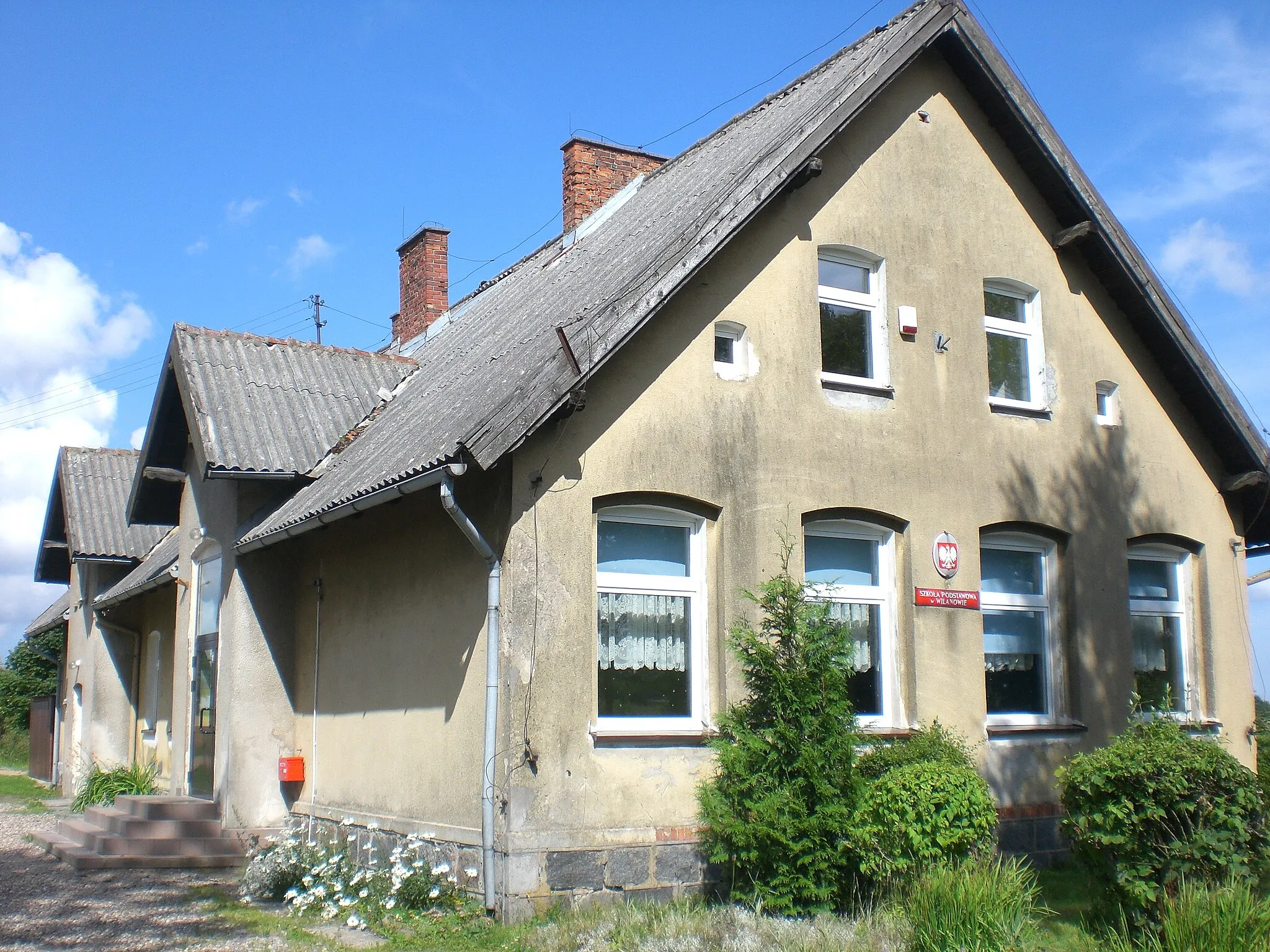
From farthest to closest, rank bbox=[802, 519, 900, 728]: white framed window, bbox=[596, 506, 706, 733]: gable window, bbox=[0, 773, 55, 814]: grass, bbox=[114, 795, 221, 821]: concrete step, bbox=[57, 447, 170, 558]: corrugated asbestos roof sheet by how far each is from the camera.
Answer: bbox=[57, 447, 170, 558]: corrugated asbestos roof sheet, bbox=[0, 773, 55, 814]: grass, bbox=[114, 795, 221, 821]: concrete step, bbox=[802, 519, 900, 728]: white framed window, bbox=[596, 506, 706, 733]: gable window

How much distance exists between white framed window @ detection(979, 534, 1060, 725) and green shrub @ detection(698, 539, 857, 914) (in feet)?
Answer: 10.4

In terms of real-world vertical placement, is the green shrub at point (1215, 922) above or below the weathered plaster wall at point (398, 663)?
below

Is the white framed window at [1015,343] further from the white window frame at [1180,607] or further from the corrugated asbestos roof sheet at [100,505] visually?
the corrugated asbestos roof sheet at [100,505]

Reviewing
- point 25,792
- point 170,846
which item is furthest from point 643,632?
point 25,792

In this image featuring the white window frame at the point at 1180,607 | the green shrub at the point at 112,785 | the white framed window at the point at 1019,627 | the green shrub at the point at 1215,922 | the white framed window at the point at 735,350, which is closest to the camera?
the green shrub at the point at 1215,922

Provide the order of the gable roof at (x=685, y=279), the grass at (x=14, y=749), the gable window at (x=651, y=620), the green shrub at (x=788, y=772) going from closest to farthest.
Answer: the green shrub at (x=788, y=772)
the gable roof at (x=685, y=279)
the gable window at (x=651, y=620)
the grass at (x=14, y=749)

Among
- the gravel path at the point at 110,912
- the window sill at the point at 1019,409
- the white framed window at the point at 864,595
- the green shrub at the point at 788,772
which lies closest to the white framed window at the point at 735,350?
the white framed window at the point at 864,595

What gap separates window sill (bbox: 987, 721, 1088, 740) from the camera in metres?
11.4

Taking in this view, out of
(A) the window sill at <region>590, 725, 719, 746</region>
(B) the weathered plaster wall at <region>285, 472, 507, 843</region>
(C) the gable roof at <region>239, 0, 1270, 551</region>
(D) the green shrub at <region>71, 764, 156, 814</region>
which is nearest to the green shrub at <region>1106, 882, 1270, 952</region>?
(A) the window sill at <region>590, 725, 719, 746</region>

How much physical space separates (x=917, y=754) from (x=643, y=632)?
7.63 ft

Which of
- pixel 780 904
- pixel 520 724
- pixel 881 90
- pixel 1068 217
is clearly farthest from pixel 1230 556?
pixel 520 724

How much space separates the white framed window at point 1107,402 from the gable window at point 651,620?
5.23 metres

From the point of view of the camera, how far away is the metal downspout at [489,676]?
8711 millimetres

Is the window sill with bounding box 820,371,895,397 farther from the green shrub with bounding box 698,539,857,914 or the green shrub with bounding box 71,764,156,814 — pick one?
the green shrub with bounding box 71,764,156,814
